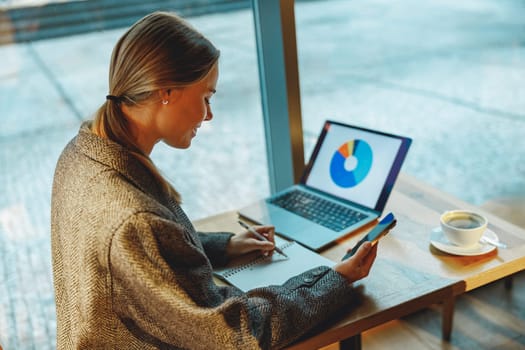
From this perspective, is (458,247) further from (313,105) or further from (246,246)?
(313,105)

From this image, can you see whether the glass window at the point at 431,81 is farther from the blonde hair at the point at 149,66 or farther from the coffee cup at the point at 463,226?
the blonde hair at the point at 149,66

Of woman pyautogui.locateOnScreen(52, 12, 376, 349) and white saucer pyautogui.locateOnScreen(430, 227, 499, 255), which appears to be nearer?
woman pyautogui.locateOnScreen(52, 12, 376, 349)

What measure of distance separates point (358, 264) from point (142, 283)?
0.45 meters

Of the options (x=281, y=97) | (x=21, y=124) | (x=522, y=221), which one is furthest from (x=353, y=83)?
(x=21, y=124)

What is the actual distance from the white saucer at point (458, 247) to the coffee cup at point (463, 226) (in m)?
0.01

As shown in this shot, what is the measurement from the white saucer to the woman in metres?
0.23

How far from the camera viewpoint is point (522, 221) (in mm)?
2508

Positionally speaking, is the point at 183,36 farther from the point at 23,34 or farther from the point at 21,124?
the point at 21,124

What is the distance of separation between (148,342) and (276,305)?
0.23 metres

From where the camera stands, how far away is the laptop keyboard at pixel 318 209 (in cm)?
149

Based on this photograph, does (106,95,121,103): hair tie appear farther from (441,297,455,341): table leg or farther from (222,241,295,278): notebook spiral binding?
(441,297,455,341): table leg

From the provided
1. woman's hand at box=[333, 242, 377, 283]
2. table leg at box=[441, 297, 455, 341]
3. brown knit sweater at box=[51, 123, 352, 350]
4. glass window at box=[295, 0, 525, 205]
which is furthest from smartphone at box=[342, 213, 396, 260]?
glass window at box=[295, 0, 525, 205]

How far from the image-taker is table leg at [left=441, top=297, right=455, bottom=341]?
2049 mm

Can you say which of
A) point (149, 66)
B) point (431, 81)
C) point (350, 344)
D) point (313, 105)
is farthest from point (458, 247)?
point (431, 81)
